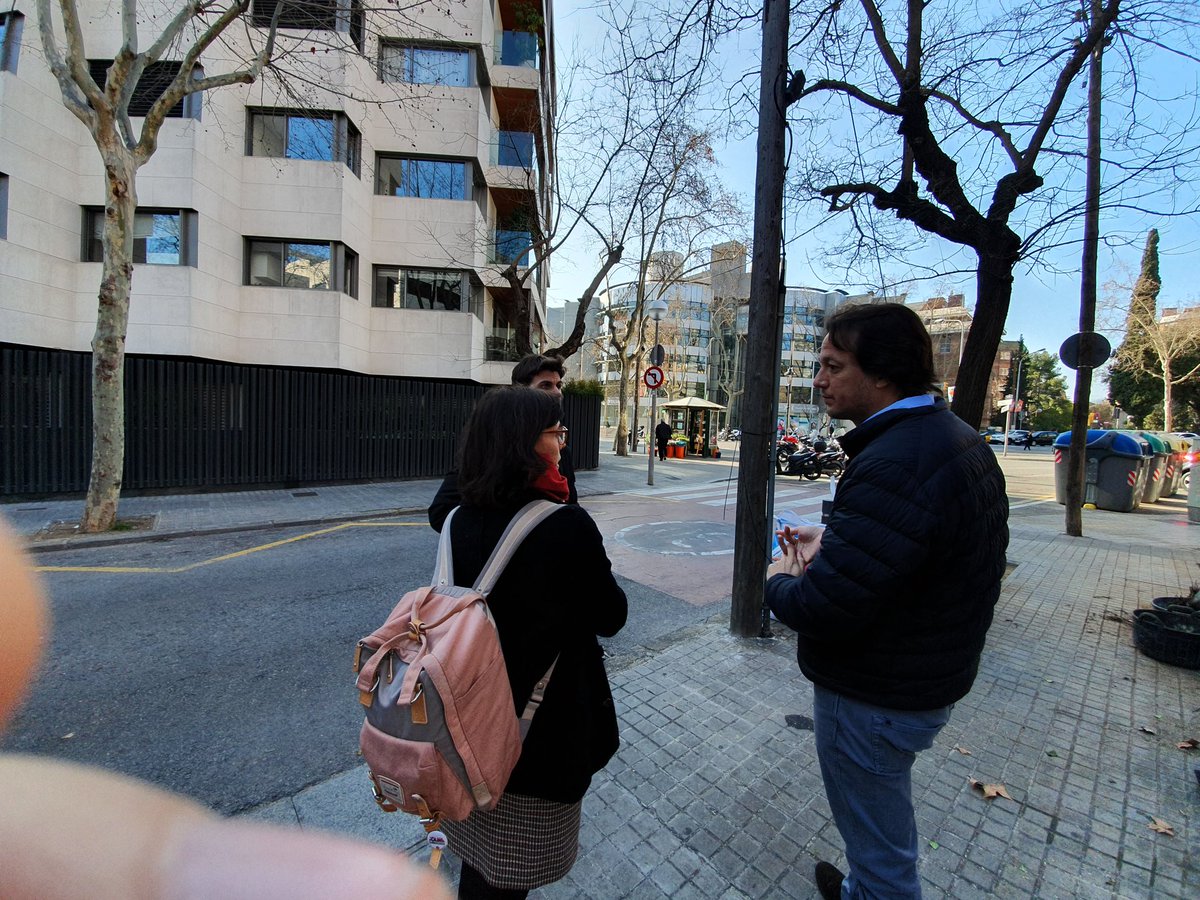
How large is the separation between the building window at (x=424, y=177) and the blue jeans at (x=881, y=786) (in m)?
17.9

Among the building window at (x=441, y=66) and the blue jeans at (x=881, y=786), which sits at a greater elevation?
the building window at (x=441, y=66)

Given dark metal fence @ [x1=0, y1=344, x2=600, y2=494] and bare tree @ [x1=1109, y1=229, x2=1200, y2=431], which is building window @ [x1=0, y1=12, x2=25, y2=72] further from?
bare tree @ [x1=1109, y1=229, x2=1200, y2=431]

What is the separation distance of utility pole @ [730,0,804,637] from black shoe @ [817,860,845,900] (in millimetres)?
2374

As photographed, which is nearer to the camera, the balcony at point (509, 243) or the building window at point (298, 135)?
the building window at point (298, 135)

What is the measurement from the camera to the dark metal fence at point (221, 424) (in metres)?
9.29

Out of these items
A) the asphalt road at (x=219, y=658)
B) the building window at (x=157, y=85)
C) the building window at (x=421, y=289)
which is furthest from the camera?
the building window at (x=421, y=289)

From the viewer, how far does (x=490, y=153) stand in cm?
1755

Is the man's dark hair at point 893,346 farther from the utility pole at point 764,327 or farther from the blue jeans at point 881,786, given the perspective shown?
the utility pole at point 764,327

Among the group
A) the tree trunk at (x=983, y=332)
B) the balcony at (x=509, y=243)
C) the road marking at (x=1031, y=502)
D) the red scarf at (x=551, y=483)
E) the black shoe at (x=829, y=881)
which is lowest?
the black shoe at (x=829, y=881)

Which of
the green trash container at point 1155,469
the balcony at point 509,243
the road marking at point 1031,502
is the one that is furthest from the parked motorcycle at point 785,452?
the balcony at point 509,243

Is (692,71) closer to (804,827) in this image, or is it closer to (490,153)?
(804,827)

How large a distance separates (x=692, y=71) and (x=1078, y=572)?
24.3ft

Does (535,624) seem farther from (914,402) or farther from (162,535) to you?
(162,535)

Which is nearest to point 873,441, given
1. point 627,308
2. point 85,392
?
point 85,392
